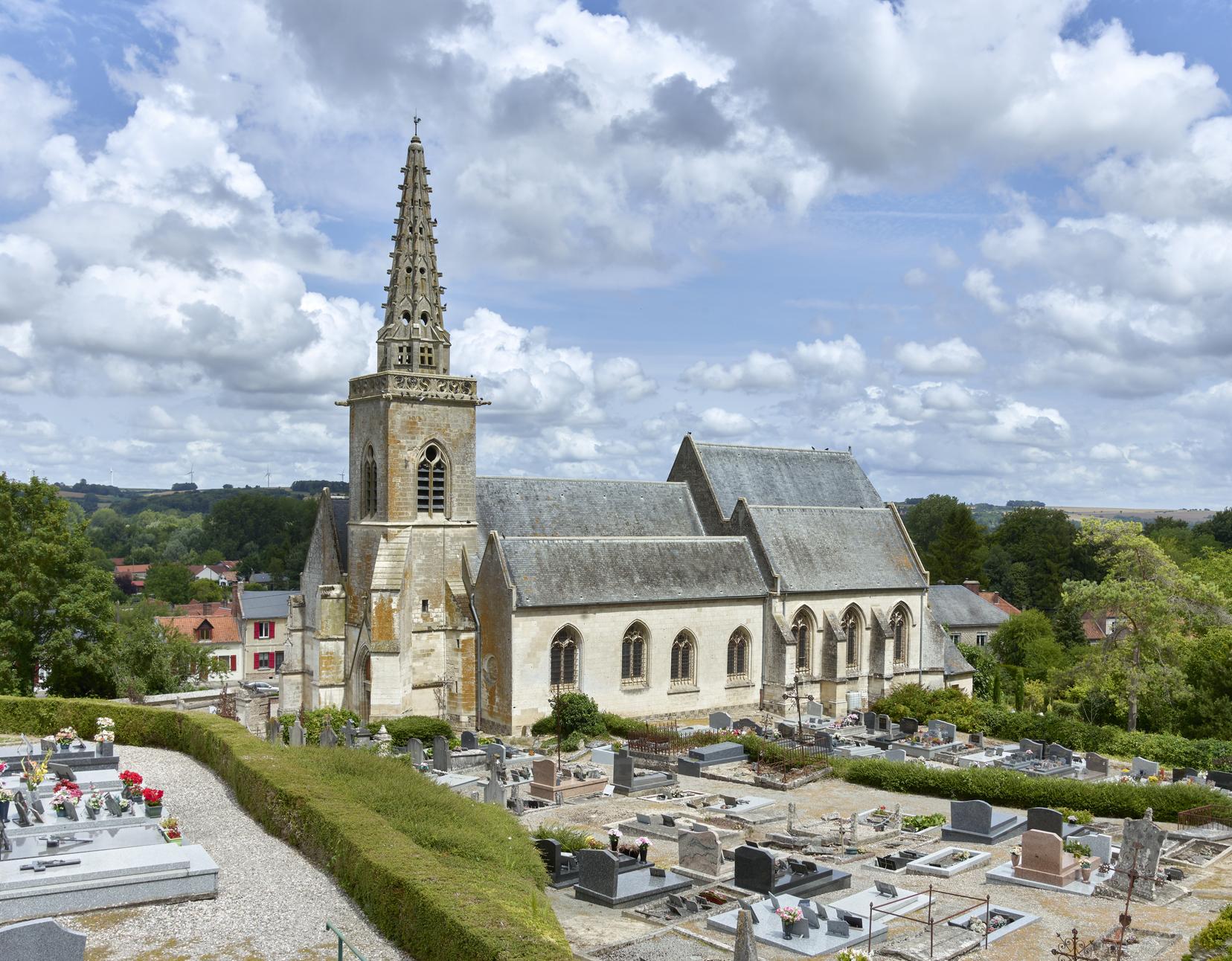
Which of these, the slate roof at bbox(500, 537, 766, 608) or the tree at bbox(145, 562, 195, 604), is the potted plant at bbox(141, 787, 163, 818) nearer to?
the slate roof at bbox(500, 537, 766, 608)

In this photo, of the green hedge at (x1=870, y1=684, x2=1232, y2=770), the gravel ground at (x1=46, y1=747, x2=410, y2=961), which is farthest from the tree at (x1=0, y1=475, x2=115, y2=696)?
the green hedge at (x1=870, y1=684, x2=1232, y2=770)

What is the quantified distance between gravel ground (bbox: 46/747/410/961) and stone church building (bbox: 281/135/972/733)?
18163 millimetres

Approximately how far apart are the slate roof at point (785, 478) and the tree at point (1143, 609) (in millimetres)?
11850

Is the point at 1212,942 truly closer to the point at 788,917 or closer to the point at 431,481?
the point at 788,917

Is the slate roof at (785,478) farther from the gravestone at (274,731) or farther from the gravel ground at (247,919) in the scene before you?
the gravel ground at (247,919)

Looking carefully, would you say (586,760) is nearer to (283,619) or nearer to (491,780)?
(491,780)

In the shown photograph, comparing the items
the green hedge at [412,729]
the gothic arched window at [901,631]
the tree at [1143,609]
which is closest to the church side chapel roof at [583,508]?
the green hedge at [412,729]

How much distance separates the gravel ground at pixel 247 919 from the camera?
1377 centimetres

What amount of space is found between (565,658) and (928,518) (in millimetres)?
79737

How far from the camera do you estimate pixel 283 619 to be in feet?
245

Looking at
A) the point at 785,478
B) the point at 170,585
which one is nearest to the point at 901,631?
the point at 785,478

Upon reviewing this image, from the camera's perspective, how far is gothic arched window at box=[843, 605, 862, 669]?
4572 cm

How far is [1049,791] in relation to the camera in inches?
1092

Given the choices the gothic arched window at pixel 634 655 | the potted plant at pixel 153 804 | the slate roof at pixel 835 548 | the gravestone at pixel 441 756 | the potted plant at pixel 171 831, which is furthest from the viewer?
the slate roof at pixel 835 548
